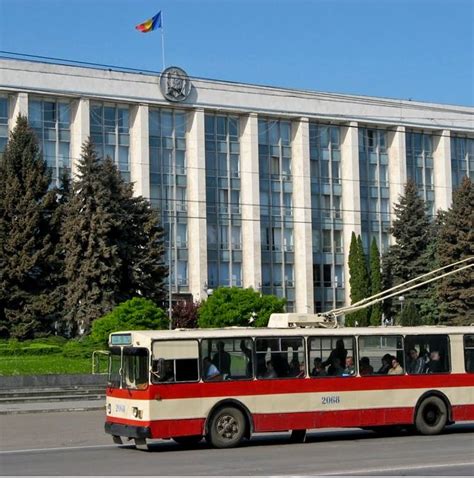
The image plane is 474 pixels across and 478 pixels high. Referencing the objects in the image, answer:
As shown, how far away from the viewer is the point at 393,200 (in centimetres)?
7675

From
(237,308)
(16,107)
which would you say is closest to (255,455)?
(237,308)

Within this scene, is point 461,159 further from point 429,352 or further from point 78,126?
point 429,352

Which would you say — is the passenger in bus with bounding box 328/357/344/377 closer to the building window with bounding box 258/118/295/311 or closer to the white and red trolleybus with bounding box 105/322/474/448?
the white and red trolleybus with bounding box 105/322/474/448

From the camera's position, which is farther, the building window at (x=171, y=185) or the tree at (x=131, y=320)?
the building window at (x=171, y=185)

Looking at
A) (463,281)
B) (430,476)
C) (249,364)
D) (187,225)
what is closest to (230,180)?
(187,225)

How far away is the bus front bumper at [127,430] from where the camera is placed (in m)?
18.9

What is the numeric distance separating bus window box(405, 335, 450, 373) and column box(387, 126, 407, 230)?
54.4m

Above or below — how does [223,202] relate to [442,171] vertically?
below

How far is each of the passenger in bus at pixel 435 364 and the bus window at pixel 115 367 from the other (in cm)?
672

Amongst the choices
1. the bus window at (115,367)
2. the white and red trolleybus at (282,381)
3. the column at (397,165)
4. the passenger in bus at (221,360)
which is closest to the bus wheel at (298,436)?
the white and red trolleybus at (282,381)

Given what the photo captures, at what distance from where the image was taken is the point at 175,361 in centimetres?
1953

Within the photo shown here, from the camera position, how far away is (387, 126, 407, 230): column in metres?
76.7

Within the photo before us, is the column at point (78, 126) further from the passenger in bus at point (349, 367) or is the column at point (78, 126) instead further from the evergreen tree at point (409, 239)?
the passenger in bus at point (349, 367)

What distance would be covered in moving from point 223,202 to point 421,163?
1763cm
